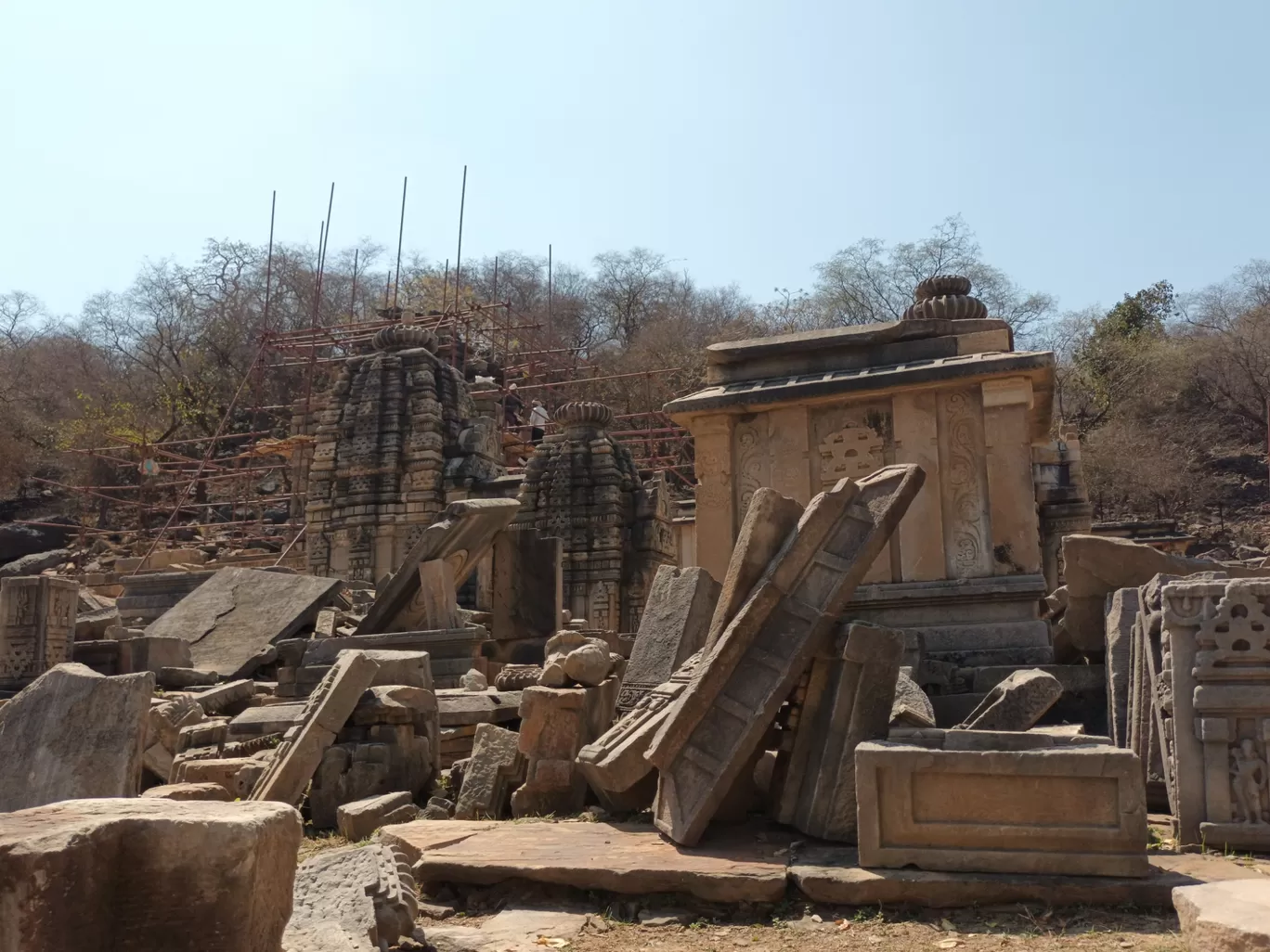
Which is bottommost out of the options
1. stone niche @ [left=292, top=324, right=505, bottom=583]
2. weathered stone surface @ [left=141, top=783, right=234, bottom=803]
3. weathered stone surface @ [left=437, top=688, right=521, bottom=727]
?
weathered stone surface @ [left=141, top=783, right=234, bottom=803]

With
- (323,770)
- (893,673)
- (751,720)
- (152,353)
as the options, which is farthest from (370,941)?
(152,353)

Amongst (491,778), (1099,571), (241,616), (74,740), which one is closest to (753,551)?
(491,778)

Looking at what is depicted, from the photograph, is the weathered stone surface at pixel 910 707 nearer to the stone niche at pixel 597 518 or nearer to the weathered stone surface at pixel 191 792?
the weathered stone surface at pixel 191 792

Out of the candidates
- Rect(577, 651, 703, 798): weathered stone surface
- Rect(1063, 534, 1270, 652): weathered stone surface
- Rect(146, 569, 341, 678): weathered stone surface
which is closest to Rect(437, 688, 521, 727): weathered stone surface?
Rect(577, 651, 703, 798): weathered stone surface

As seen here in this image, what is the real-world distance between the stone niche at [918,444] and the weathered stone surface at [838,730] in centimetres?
332

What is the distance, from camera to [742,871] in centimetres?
430

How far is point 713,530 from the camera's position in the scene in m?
9.66

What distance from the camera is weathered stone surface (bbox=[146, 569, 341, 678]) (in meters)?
12.4

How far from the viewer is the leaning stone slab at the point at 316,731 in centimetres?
658

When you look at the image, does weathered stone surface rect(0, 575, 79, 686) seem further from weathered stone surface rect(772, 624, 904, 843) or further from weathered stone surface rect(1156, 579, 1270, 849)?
weathered stone surface rect(1156, 579, 1270, 849)

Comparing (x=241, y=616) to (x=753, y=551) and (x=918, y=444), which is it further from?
(x=753, y=551)

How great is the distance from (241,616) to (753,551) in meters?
9.54

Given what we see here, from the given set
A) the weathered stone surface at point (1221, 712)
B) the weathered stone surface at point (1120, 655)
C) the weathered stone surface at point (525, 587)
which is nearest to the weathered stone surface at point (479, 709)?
the weathered stone surface at point (1120, 655)

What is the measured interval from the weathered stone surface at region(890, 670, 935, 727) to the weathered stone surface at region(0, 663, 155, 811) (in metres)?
3.82
